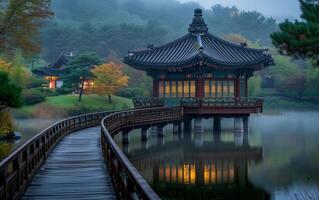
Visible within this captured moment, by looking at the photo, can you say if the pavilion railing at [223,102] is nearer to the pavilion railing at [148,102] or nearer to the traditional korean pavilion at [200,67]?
the traditional korean pavilion at [200,67]

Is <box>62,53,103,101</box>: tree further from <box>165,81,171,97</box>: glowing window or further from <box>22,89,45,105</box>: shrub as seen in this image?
<box>165,81,171,97</box>: glowing window

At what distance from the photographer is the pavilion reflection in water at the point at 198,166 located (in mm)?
22719

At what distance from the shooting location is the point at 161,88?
50.6m

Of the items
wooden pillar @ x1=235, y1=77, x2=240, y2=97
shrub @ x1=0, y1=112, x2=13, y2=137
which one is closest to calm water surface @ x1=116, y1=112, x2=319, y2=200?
wooden pillar @ x1=235, y1=77, x2=240, y2=97

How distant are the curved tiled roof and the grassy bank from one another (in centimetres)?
2001

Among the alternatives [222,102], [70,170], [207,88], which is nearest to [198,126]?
[222,102]

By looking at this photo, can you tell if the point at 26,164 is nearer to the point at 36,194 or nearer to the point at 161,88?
the point at 36,194

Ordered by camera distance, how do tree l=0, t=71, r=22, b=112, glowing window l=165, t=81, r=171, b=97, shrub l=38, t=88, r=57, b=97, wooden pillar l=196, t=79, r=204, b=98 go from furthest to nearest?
shrub l=38, t=88, r=57, b=97 < glowing window l=165, t=81, r=171, b=97 < wooden pillar l=196, t=79, r=204, b=98 < tree l=0, t=71, r=22, b=112

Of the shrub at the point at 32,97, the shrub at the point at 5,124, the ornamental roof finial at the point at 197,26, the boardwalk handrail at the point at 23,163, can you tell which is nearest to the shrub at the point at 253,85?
the shrub at the point at 32,97

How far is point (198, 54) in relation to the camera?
46.1 meters

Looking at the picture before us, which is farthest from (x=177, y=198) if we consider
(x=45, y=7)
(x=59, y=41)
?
(x=59, y=41)

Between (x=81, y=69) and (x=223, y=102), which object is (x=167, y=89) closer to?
(x=223, y=102)

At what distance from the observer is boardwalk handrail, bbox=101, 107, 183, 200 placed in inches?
400

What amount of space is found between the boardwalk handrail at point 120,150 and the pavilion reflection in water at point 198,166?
79.4 inches
